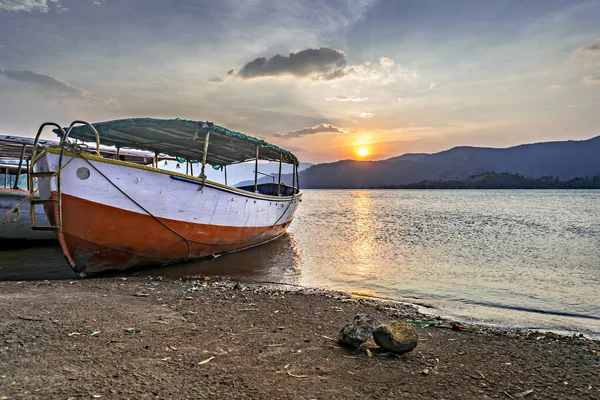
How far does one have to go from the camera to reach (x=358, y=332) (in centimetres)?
459

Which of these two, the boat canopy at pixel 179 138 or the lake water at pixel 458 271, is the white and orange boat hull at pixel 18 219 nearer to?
the boat canopy at pixel 179 138

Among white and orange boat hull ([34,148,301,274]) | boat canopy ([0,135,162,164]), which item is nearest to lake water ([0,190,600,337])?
white and orange boat hull ([34,148,301,274])

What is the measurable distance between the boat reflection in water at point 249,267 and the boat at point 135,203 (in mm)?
341

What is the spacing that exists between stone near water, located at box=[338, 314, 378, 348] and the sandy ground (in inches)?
5.6

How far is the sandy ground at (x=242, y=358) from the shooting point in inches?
134

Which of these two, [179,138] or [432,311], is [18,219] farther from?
[432,311]

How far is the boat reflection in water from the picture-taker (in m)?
10.9

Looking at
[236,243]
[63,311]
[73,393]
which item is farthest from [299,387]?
[236,243]

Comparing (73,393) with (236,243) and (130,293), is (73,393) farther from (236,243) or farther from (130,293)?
(236,243)

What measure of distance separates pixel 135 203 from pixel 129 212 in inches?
11.5

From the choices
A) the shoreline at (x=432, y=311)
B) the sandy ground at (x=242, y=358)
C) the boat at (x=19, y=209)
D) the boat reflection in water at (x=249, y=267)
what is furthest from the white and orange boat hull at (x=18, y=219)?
the sandy ground at (x=242, y=358)

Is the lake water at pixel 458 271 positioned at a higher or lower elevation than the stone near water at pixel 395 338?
lower

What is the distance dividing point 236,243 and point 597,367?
38.3ft

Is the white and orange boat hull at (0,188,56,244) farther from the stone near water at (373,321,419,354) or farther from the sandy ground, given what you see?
the stone near water at (373,321,419,354)
